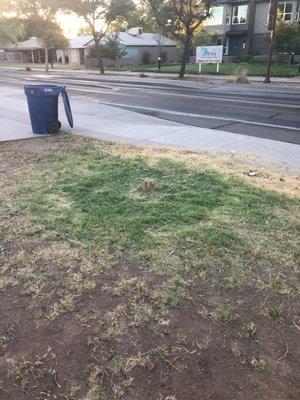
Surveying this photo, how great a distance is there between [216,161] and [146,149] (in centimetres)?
154

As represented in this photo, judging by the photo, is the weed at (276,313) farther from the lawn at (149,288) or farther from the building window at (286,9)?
the building window at (286,9)

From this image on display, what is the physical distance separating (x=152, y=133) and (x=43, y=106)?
2.63 meters

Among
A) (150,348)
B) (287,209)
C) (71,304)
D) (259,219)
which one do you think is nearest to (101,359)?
(150,348)

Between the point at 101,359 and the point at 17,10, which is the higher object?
the point at 17,10

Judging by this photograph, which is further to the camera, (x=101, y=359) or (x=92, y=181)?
(x=92, y=181)

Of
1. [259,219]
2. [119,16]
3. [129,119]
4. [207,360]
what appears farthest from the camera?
[119,16]

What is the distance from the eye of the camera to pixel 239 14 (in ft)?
145

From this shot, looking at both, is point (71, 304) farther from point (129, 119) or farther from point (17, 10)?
point (17, 10)

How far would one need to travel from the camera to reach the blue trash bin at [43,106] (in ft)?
28.8

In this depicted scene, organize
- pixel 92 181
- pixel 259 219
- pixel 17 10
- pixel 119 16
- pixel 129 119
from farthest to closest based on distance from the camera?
pixel 17 10 < pixel 119 16 < pixel 129 119 < pixel 92 181 < pixel 259 219

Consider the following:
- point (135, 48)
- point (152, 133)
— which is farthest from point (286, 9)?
point (152, 133)

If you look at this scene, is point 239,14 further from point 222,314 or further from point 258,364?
point 258,364

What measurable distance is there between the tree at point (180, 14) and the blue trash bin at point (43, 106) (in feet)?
69.2

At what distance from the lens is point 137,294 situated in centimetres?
323
